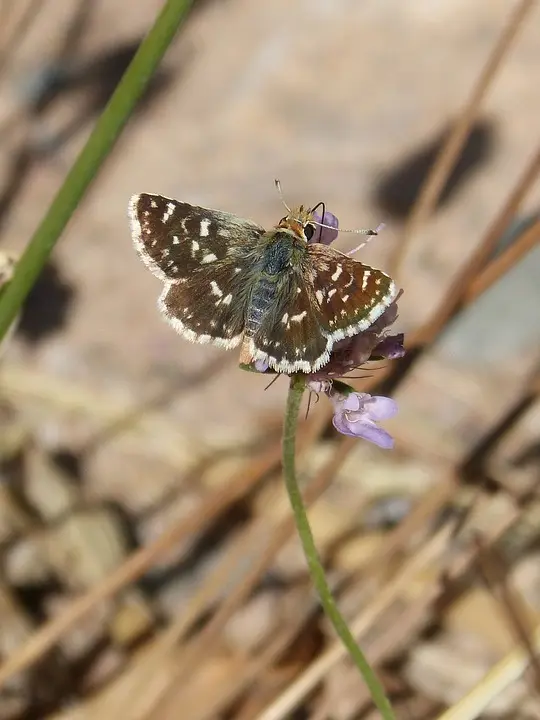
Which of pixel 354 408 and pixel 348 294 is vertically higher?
pixel 348 294

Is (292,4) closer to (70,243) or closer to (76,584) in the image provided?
(70,243)

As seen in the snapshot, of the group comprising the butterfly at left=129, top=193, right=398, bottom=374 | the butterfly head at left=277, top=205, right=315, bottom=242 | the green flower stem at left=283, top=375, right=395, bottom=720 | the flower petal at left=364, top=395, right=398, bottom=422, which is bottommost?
the green flower stem at left=283, top=375, right=395, bottom=720

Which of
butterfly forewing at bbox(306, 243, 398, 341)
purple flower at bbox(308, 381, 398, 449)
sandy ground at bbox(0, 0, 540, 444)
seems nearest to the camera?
butterfly forewing at bbox(306, 243, 398, 341)

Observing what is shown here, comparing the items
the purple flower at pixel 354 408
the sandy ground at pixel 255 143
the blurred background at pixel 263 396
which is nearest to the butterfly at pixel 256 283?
the purple flower at pixel 354 408

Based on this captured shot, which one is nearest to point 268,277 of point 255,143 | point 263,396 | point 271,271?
point 271,271

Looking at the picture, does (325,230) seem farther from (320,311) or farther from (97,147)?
(97,147)

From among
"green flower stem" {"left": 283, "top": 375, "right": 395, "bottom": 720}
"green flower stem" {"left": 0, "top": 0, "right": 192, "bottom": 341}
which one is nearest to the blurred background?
"green flower stem" {"left": 0, "top": 0, "right": 192, "bottom": 341}

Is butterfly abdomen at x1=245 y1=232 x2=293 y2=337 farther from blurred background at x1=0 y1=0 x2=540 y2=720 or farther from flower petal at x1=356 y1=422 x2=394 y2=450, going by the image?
blurred background at x1=0 y1=0 x2=540 y2=720
